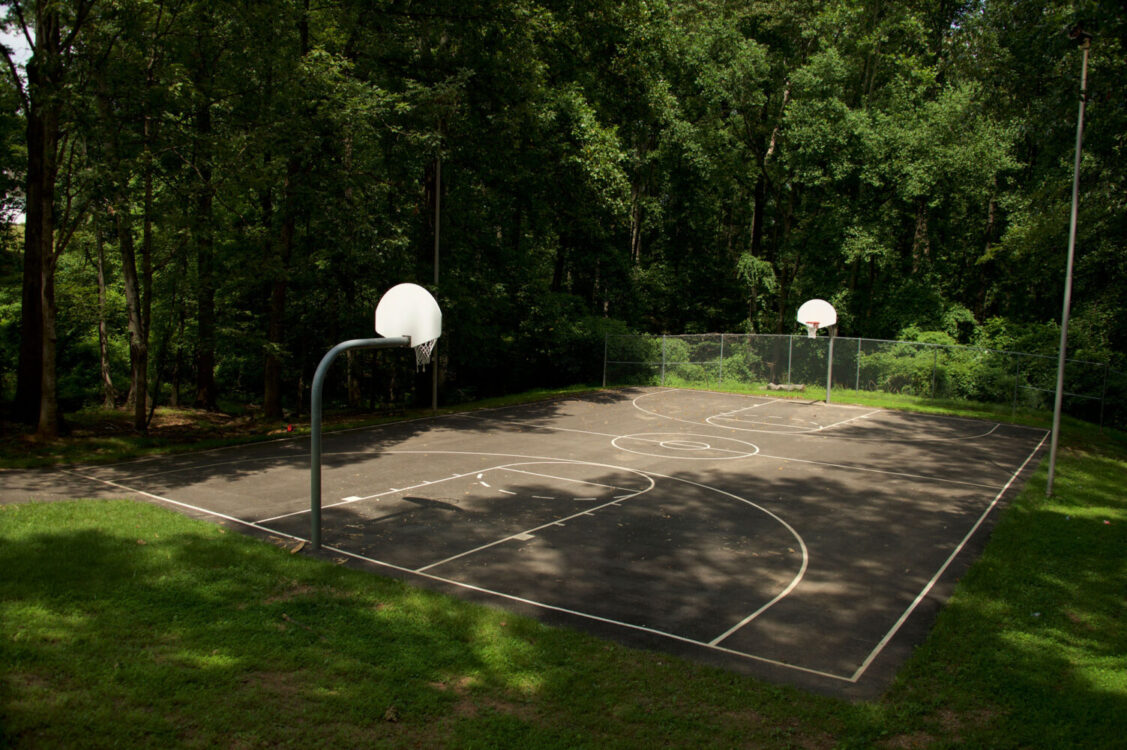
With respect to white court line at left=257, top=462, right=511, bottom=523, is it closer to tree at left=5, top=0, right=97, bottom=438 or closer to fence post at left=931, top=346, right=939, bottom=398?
tree at left=5, top=0, right=97, bottom=438

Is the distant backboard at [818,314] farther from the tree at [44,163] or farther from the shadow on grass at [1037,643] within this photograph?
the tree at [44,163]

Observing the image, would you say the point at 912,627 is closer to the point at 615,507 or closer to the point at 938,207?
the point at 615,507

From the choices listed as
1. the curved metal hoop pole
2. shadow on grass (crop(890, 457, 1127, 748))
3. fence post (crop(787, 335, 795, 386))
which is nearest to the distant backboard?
fence post (crop(787, 335, 795, 386))

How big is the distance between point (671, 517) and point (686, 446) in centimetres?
577

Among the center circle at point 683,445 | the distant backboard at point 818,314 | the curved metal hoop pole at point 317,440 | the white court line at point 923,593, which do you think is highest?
the distant backboard at point 818,314

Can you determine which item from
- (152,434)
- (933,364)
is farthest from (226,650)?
(933,364)

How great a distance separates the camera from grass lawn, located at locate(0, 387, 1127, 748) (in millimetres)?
4785

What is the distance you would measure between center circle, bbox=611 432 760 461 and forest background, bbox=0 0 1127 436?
7257mm

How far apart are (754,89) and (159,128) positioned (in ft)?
79.4

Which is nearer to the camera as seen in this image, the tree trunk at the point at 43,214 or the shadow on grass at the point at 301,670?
the shadow on grass at the point at 301,670

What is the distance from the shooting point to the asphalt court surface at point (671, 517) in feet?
23.5

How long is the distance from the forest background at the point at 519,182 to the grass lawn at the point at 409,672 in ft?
27.2

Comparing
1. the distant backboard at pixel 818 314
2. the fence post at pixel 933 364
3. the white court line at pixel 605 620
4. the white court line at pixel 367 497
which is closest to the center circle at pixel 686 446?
the white court line at pixel 367 497

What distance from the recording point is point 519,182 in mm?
24562
